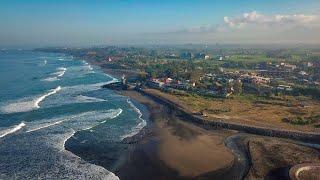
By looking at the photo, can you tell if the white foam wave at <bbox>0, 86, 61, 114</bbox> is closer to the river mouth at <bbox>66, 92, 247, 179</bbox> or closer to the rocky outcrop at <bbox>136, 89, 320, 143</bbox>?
the river mouth at <bbox>66, 92, 247, 179</bbox>

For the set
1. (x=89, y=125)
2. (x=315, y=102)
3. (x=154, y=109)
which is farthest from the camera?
(x=315, y=102)

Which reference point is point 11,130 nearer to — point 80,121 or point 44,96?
point 80,121

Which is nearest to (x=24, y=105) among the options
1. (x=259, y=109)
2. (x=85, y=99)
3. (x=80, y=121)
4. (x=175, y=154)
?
(x=85, y=99)

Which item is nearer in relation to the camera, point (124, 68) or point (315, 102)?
point (315, 102)

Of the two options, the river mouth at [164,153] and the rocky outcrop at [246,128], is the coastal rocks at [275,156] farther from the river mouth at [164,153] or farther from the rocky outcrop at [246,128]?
the rocky outcrop at [246,128]

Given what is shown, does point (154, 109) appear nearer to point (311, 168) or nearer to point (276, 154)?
point (276, 154)

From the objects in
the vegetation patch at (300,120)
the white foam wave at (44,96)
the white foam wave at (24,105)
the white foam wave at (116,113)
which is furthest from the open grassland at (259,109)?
the white foam wave at (24,105)

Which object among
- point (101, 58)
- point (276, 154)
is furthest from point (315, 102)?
point (101, 58)

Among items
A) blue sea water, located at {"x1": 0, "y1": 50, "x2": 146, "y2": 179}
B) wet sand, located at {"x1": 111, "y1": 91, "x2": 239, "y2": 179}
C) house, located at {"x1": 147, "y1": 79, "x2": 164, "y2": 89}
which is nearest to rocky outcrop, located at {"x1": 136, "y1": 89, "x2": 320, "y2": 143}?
wet sand, located at {"x1": 111, "y1": 91, "x2": 239, "y2": 179}
